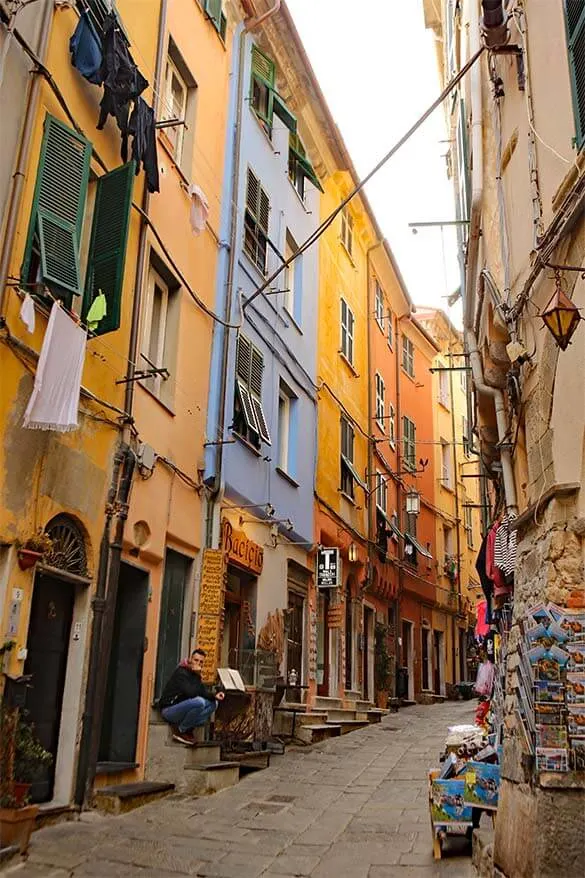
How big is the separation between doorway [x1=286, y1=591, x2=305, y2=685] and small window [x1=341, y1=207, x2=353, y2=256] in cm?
929

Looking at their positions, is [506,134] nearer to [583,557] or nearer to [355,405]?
[583,557]

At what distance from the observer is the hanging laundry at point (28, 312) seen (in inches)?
262

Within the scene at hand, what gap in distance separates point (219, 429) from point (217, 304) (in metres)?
1.89

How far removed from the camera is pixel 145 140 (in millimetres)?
9266

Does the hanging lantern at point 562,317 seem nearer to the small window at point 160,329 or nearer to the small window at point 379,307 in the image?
the small window at point 160,329

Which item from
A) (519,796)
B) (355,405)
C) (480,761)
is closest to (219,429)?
(480,761)

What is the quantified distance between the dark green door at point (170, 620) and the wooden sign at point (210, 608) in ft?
0.84

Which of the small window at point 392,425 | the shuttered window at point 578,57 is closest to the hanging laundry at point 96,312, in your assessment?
the shuttered window at point 578,57

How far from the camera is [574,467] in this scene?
231 inches

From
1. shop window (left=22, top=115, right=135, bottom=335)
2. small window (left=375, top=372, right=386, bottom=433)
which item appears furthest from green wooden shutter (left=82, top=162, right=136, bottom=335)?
small window (left=375, top=372, right=386, bottom=433)

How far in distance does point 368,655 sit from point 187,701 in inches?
449

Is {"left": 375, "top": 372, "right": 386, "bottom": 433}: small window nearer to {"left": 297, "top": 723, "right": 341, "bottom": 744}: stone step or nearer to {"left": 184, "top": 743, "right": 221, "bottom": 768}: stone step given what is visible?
{"left": 297, "top": 723, "right": 341, "bottom": 744}: stone step

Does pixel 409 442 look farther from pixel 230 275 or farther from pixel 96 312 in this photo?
pixel 96 312

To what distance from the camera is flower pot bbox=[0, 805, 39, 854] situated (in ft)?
19.1
